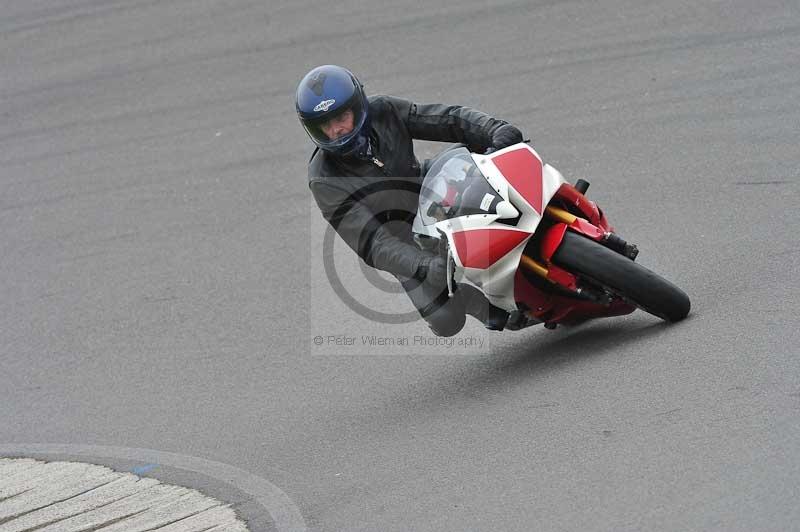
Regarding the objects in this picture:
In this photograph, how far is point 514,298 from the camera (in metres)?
6.04

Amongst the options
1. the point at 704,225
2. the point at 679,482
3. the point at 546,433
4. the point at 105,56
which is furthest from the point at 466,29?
the point at 679,482

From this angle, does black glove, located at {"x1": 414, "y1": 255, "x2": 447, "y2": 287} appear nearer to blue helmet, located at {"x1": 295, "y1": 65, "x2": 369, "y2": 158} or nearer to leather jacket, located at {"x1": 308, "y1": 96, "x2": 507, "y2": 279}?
leather jacket, located at {"x1": 308, "y1": 96, "x2": 507, "y2": 279}

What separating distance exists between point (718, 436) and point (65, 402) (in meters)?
4.16

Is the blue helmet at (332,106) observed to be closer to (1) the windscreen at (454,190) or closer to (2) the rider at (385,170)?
(2) the rider at (385,170)

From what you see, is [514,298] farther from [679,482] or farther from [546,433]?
[679,482]

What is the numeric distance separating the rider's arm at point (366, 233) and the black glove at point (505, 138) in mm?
686

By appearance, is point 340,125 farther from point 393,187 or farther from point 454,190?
point 454,190

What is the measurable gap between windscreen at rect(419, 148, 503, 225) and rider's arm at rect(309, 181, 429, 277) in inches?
8.3

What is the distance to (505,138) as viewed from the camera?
6203mm

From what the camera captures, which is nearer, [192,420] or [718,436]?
[718,436]

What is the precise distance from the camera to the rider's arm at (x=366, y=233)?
620 cm

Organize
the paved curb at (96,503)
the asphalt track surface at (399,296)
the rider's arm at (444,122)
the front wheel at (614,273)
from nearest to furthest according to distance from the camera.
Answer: the asphalt track surface at (399,296), the paved curb at (96,503), the front wheel at (614,273), the rider's arm at (444,122)

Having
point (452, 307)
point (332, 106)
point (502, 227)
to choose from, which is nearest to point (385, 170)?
point (332, 106)

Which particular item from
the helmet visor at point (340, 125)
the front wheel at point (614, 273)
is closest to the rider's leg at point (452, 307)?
the front wheel at point (614, 273)
